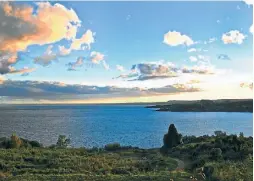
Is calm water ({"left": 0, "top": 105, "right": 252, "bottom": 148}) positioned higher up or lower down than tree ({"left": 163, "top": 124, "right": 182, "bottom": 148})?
lower down

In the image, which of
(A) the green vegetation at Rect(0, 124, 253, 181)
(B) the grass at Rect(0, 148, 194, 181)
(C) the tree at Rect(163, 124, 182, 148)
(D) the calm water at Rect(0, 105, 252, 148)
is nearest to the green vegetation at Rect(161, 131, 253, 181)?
(A) the green vegetation at Rect(0, 124, 253, 181)

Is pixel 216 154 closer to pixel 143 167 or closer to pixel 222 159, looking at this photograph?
pixel 222 159

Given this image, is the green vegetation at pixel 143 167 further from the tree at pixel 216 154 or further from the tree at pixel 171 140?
the tree at pixel 171 140

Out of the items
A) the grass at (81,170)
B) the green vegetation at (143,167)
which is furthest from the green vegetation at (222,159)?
the grass at (81,170)

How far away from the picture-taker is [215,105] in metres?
192

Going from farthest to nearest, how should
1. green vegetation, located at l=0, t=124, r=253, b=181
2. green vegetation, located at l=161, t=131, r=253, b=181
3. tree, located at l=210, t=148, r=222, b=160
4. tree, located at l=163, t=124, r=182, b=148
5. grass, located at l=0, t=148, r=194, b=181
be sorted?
tree, located at l=163, t=124, r=182, b=148 → tree, located at l=210, t=148, r=222, b=160 → grass, located at l=0, t=148, r=194, b=181 → green vegetation, located at l=0, t=124, r=253, b=181 → green vegetation, located at l=161, t=131, r=253, b=181

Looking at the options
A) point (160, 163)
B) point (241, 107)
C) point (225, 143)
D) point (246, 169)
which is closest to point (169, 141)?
point (225, 143)

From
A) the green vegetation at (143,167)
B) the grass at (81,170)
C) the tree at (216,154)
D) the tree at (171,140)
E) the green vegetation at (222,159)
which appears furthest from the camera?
the tree at (171,140)

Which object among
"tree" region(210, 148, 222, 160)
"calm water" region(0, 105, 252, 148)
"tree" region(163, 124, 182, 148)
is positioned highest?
"tree" region(210, 148, 222, 160)

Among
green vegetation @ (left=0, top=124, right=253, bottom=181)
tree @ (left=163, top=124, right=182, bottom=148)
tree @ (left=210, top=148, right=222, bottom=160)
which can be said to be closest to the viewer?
green vegetation @ (left=0, top=124, right=253, bottom=181)

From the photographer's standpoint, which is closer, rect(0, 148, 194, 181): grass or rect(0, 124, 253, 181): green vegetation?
rect(0, 124, 253, 181): green vegetation

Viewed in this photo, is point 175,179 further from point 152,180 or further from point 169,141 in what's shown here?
point 169,141

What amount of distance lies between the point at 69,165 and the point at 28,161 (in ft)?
11.4

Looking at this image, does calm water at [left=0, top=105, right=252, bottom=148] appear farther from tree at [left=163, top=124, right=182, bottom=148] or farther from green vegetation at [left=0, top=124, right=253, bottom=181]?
green vegetation at [left=0, top=124, right=253, bottom=181]
